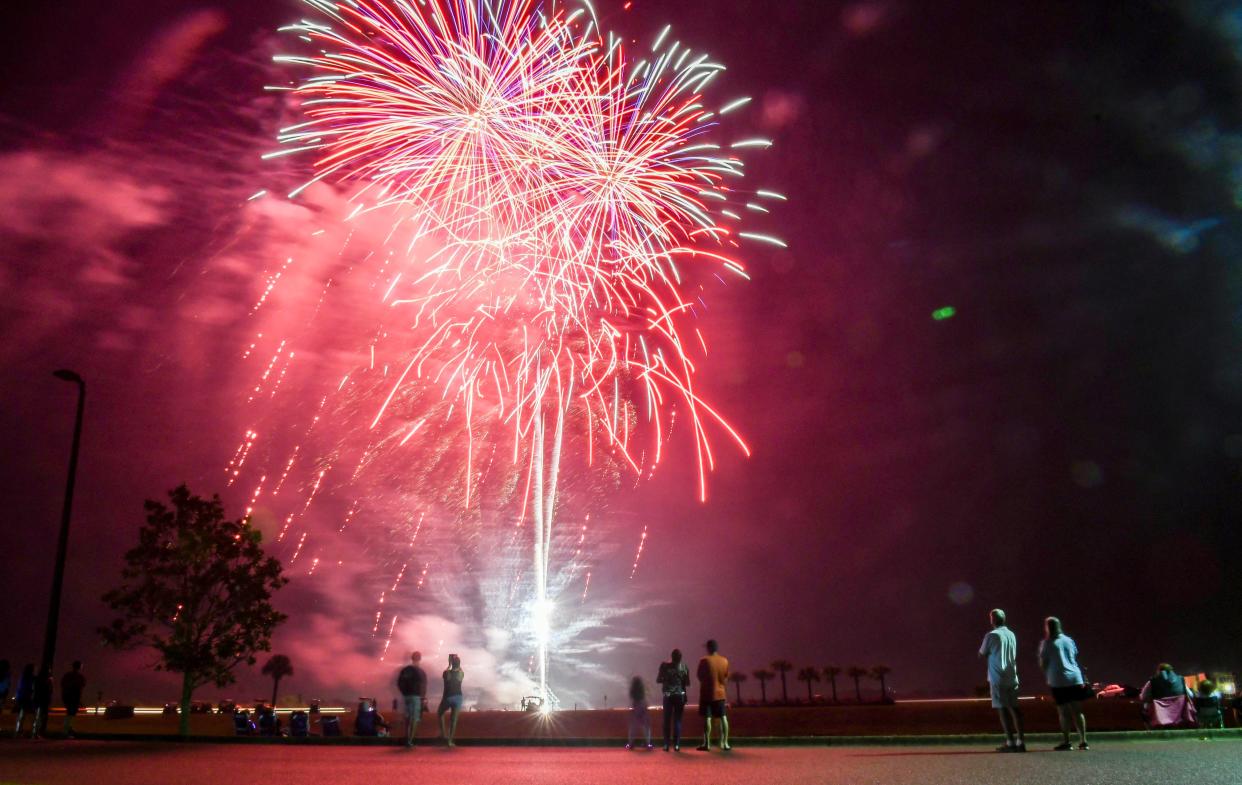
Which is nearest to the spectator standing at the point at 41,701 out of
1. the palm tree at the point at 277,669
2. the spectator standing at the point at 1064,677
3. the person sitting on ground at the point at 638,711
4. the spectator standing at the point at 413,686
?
the spectator standing at the point at 413,686

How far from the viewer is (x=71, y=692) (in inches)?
684

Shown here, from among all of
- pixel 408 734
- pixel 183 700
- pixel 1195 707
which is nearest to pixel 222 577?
pixel 183 700

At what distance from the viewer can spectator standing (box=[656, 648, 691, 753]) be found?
13.1 metres

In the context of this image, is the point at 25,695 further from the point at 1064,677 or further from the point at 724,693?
the point at 1064,677

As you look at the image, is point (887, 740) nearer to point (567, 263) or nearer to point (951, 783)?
point (951, 783)

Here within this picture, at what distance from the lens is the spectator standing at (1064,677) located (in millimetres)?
11406

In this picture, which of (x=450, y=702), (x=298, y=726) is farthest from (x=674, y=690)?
(x=298, y=726)

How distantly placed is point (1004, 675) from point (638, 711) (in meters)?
5.47

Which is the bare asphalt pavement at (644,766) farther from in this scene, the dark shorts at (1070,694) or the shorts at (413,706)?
the shorts at (413,706)

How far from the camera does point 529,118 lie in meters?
18.3

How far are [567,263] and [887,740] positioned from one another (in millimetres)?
11492

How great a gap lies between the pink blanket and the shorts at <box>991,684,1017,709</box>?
5.57m

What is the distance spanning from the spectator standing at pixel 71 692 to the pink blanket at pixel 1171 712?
19.1 metres

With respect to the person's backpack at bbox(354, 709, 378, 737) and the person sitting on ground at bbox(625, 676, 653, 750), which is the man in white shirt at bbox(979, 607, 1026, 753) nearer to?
the person sitting on ground at bbox(625, 676, 653, 750)
